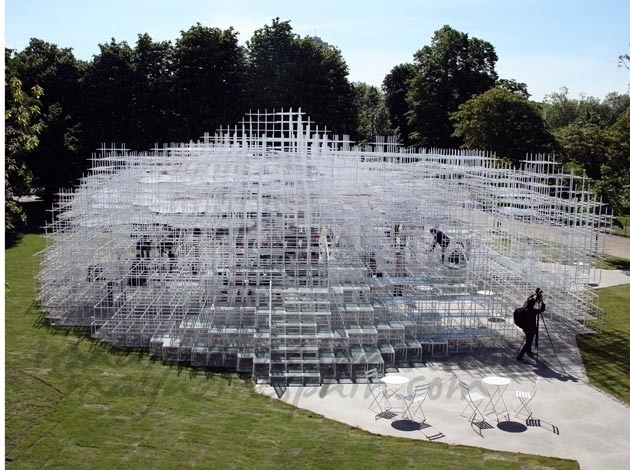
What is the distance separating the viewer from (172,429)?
10.5 metres

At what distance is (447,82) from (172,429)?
40155 millimetres

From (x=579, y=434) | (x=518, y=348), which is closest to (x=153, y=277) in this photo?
(x=518, y=348)

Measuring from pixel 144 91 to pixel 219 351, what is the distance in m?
25.7

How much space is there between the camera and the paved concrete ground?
10562 mm

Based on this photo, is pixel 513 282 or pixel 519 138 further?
pixel 519 138

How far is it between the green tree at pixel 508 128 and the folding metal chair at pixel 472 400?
25.9m

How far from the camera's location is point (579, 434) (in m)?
10.9

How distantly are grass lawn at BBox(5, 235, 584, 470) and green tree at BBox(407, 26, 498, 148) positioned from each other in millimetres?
35921

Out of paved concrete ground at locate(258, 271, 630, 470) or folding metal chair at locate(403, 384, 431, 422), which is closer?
paved concrete ground at locate(258, 271, 630, 470)

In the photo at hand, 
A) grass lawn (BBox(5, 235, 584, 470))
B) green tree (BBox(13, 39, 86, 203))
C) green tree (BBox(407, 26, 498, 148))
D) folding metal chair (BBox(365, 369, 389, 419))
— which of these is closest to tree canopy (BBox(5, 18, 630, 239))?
green tree (BBox(13, 39, 86, 203))

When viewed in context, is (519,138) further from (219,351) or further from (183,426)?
(183,426)

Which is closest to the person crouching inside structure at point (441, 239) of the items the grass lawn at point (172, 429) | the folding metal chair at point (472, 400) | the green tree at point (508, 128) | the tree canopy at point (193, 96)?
the folding metal chair at point (472, 400)

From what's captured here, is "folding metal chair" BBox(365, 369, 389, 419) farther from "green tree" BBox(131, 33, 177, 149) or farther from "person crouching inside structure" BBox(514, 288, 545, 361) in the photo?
"green tree" BBox(131, 33, 177, 149)

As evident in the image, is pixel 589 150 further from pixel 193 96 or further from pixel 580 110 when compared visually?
pixel 580 110
